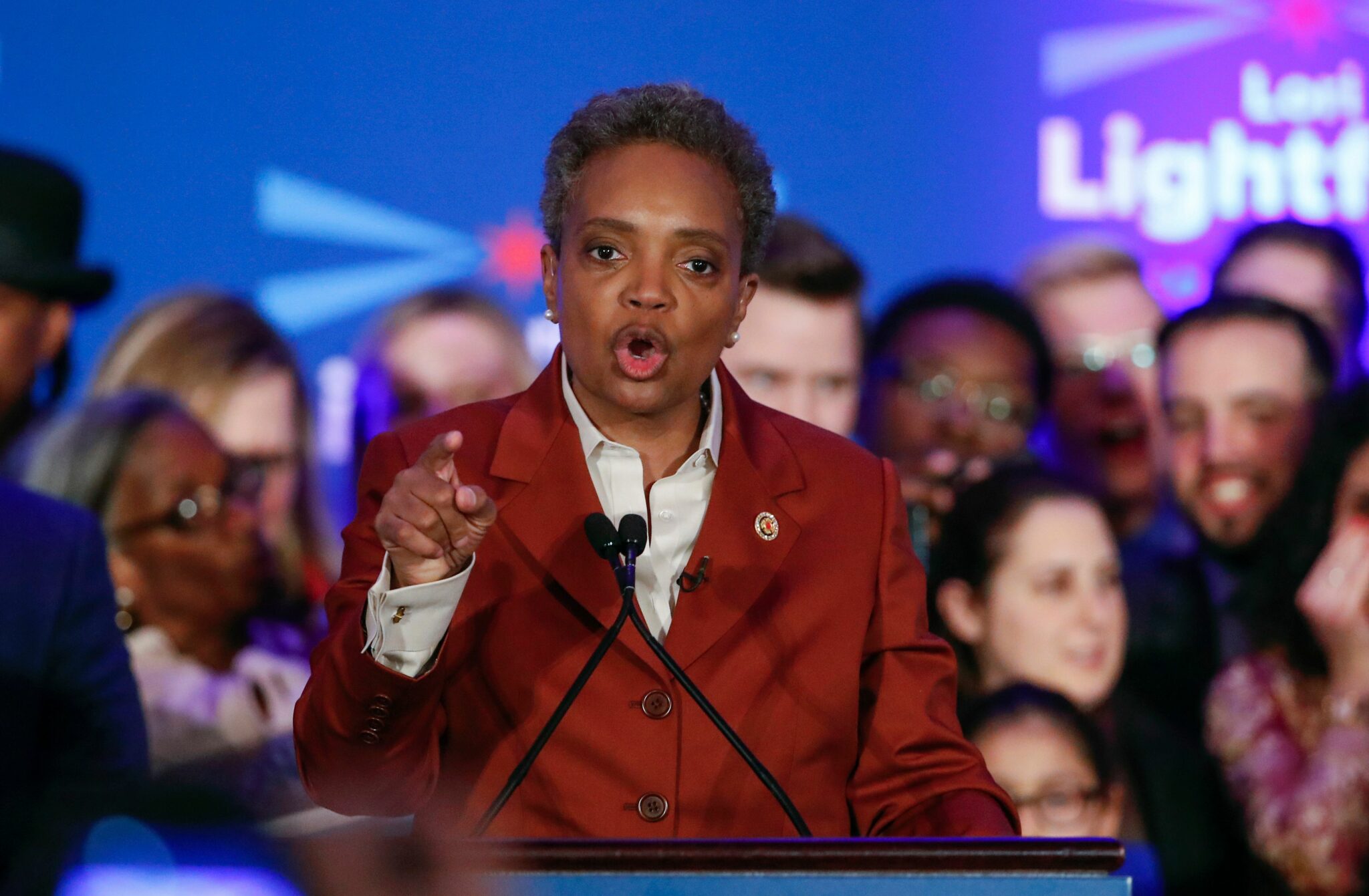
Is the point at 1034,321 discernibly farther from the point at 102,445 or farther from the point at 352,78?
the point at 102,445

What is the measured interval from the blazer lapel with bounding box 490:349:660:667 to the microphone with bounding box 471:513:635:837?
0.39 ft

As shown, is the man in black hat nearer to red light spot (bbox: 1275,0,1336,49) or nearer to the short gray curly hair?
the short gray curly hair

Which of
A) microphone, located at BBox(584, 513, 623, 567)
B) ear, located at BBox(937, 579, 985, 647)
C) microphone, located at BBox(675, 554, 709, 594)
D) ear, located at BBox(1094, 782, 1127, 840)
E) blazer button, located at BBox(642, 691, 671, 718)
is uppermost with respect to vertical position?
microphone, located at BBox(584, 513, 623, 567)

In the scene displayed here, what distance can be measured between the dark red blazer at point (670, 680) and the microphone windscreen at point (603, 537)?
17 centimetres

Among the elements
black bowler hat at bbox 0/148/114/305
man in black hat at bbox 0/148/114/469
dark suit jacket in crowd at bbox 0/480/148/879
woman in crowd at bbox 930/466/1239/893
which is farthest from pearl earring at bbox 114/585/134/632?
woman in crowd at bbox 930/466/1239/893

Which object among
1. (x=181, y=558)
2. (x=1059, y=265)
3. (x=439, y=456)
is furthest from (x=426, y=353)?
(x=439, y=456)

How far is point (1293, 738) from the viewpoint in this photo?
4289 millimetres

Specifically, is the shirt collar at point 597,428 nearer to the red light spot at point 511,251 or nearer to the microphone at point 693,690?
the microphone at point 693,690

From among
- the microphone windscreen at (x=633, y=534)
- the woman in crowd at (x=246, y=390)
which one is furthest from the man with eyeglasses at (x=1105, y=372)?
the microphone windscreen at (x=633, y=534)

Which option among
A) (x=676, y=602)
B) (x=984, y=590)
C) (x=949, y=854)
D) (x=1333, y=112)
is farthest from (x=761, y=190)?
(x=1333, y=112)

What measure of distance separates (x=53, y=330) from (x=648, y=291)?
2.87 metres

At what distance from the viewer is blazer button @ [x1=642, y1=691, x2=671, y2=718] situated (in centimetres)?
186

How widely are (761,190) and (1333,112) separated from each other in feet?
10.0

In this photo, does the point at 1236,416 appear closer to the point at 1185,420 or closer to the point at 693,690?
the point at 1185,420
